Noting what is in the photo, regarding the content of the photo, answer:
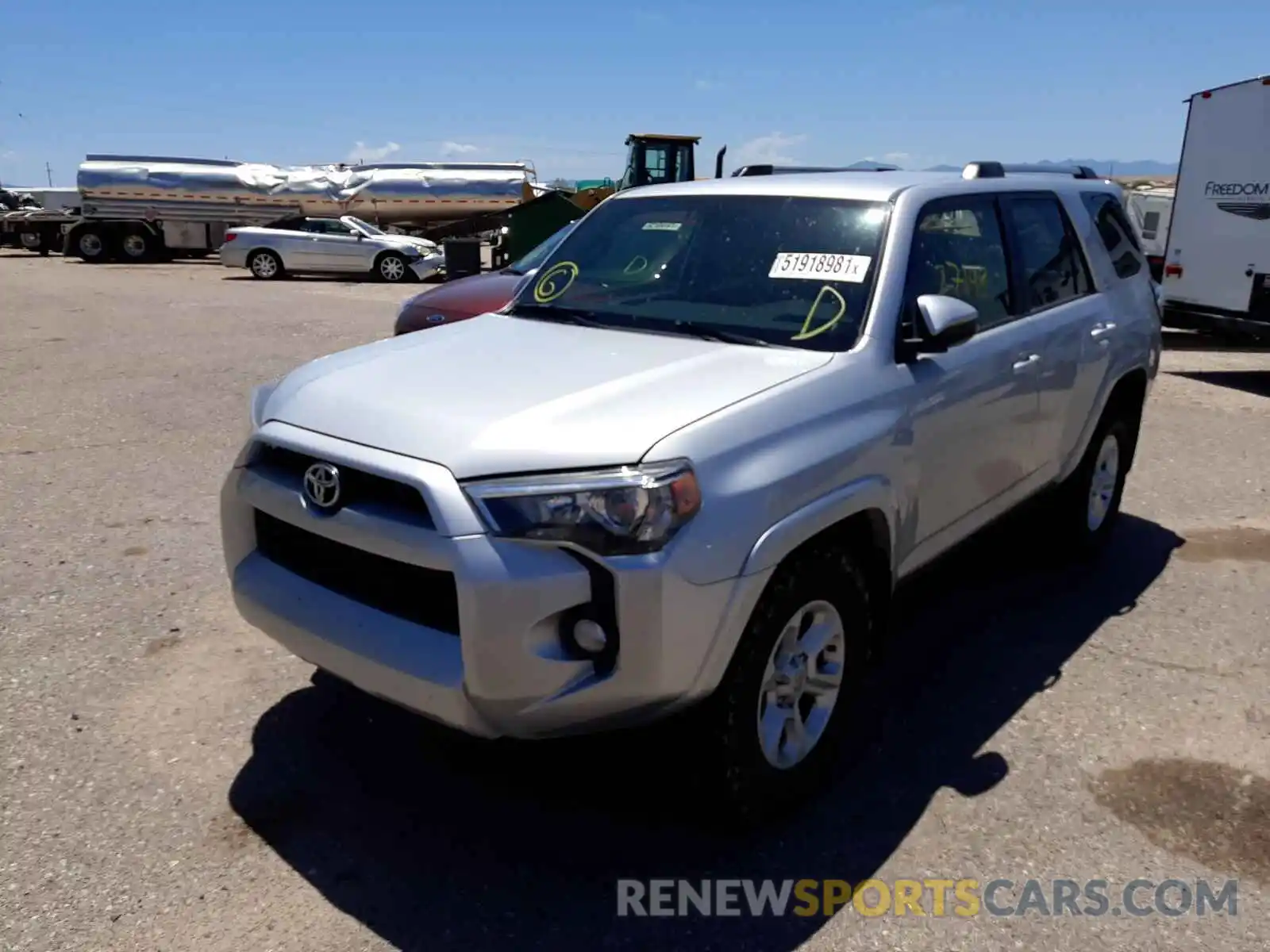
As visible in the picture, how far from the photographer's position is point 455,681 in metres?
2.61

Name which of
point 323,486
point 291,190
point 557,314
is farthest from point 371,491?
point 291,190

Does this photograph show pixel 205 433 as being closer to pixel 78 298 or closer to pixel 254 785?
pixel 254 785

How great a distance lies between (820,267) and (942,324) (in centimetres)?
50

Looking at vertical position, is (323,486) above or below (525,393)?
below

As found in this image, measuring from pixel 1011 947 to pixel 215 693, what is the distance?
110 inches

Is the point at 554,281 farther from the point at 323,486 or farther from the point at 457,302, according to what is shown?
the point at 457,302

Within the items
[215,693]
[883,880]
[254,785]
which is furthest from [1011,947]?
[215,693]

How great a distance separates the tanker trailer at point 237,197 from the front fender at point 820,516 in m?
28.9

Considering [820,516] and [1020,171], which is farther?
[1020,171]

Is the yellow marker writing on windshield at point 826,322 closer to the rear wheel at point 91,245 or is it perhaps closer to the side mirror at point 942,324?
the side mirror at point 942,324

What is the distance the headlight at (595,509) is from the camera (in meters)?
2.56

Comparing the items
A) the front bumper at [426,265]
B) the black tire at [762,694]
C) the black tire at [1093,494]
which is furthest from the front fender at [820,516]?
the front bumper at [426,265]

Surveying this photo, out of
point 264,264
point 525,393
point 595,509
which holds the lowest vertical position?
point 264,264

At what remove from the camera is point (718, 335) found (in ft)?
11.7
